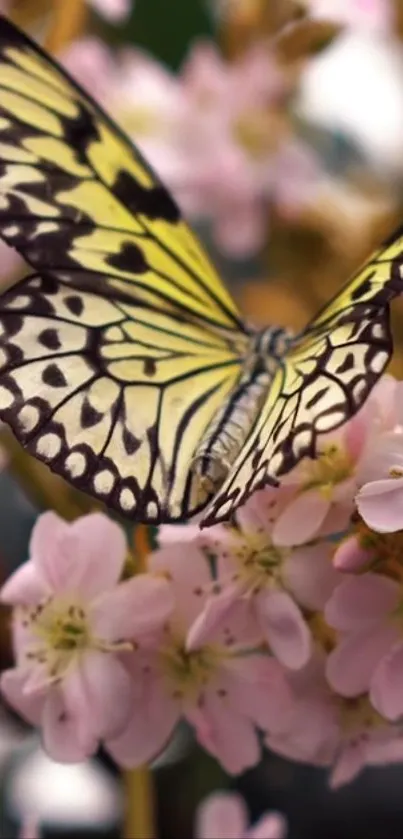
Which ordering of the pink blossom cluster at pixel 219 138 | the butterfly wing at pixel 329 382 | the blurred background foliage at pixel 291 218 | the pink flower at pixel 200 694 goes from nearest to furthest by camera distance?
the butterfly wing at pixel 329 382 → the pink flower at pixel 200 694 → the blurred background foliage at pixel 291 218 → the pink blossom cluster at pixel 219 138

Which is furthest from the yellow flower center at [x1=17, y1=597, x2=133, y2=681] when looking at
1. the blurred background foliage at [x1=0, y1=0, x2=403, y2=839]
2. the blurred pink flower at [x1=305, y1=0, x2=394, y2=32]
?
the blurred pink flower at [x1=305, y1=0, x2=394, y2=32]

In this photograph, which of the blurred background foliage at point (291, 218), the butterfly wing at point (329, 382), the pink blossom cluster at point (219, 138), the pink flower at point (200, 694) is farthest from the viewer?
the pink blossom cluster at point (219, 138)

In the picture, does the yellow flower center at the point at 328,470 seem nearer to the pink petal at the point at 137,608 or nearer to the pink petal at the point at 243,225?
the pink petal at the point at 137,608

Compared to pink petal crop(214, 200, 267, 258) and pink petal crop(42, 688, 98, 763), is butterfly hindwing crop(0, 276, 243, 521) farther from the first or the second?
pink petal crop(214, 200, 267, 258)

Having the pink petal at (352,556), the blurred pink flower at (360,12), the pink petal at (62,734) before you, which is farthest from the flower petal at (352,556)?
the blurred pink flower at (360,12)

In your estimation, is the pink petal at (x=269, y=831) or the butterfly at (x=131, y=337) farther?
the pink petal at (x=269, y=831)

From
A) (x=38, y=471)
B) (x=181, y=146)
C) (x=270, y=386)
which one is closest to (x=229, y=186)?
(x=181, y=146)
